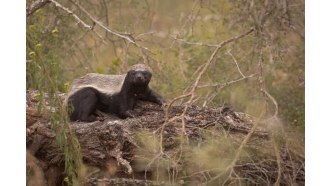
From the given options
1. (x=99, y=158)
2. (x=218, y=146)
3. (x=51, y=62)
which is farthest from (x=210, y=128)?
(x=51, y=62)

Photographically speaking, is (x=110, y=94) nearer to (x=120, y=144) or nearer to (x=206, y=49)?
(x=120, y=144)

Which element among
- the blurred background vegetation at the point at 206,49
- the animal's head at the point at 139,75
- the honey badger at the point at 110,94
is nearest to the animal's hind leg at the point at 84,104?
the honey badger at the point at 110,94

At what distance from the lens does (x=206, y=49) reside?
9297mm

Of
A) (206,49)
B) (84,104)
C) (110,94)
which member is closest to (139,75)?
(110,94)

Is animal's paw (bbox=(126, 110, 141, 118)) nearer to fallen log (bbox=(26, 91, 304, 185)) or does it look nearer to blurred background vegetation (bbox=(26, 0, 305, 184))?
fallen log (bbox=(26, 91, 304, 185))

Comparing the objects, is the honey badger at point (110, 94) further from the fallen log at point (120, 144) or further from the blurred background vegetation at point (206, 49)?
the fallen log at point (120, 144)

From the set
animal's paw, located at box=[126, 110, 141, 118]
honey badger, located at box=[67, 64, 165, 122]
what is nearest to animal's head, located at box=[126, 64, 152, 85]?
honey badger, located at box=[67, 64, 165, 122]

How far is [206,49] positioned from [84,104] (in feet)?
9.41

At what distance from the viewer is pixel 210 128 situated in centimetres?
620

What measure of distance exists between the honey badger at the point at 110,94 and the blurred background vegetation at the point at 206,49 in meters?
0.18

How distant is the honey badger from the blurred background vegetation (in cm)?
18

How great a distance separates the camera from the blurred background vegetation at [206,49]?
23.7ft
